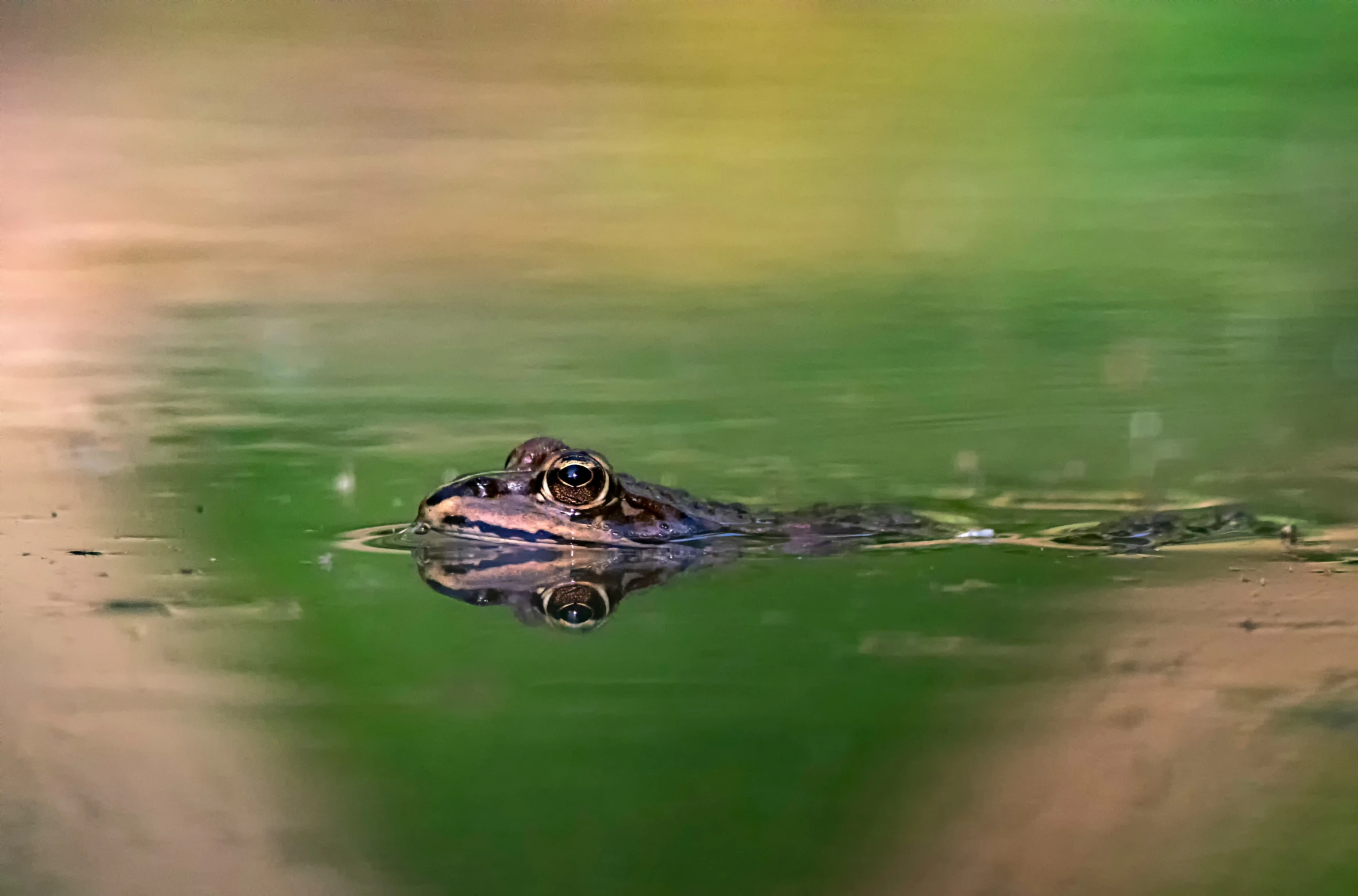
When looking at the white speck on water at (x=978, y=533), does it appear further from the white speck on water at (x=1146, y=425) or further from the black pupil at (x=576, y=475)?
the white speck on water at (x=1146, y=425)

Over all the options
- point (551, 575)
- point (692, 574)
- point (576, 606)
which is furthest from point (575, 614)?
point (692, 574)

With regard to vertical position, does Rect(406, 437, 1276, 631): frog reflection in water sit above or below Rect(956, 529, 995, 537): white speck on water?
above

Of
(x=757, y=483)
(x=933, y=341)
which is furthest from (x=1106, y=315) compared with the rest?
(x=757, y=483)

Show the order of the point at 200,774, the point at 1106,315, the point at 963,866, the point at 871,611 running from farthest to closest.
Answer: the point at 1106,315
the point at 871,611
the point at 200,774
the point at 963,866

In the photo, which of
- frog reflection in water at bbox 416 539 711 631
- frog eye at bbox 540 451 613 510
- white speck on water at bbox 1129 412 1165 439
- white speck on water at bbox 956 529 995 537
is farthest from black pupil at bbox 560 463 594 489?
white speck on water at bbox 1129 412 1165 439

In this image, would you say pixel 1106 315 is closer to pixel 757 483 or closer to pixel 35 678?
pixel 757 483

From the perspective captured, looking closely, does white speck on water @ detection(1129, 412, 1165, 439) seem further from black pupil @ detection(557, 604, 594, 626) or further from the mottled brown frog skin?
black pupil @ detection(557, 604, 594, 626)

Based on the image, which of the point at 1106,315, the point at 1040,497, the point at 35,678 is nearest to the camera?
the point at 35,678

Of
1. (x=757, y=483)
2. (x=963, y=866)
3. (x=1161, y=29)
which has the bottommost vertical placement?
(x=963, y=866)
